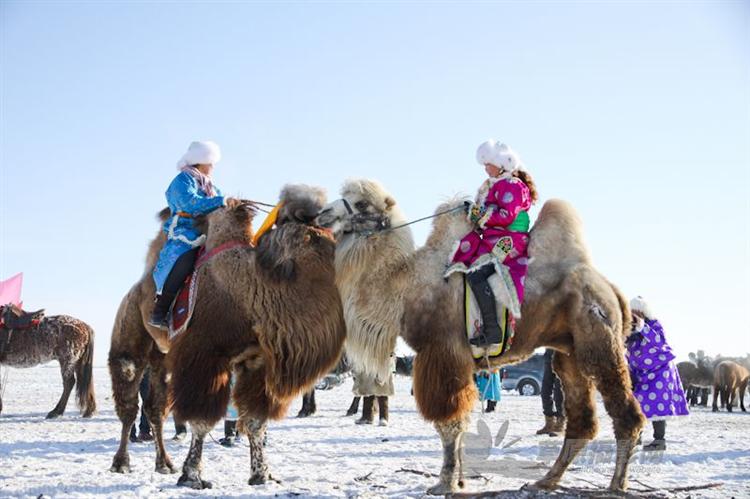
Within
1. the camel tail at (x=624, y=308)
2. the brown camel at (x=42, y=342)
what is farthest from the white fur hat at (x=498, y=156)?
the brown camel at (x=42, y=342)

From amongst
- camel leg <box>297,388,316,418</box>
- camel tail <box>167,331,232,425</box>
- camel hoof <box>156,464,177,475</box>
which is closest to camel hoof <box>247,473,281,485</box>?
camel tail <box>167,331,232,425</box>

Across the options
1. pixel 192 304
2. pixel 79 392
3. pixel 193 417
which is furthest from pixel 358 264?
pixel 79 392

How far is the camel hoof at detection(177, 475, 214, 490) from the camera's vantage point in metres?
5.80

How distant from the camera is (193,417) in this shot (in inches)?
227

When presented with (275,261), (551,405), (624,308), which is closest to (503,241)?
(624,308)

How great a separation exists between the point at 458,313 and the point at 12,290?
14.9 metres

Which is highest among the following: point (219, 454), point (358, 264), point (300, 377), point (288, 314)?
point (358, 264)

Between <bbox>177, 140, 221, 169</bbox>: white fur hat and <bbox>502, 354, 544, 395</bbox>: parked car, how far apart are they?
26858 millimetres

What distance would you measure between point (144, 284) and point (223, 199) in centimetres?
124

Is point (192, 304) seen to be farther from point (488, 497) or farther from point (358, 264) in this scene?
point (488, 497)

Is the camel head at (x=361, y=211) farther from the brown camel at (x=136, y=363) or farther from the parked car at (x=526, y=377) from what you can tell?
the parked car at (x=526, y=377)

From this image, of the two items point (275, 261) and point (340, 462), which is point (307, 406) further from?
point (275, 261)

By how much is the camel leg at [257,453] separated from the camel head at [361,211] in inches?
70.8

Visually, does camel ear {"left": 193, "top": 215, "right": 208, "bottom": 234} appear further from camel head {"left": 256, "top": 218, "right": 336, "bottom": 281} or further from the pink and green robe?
the pink and green robe
